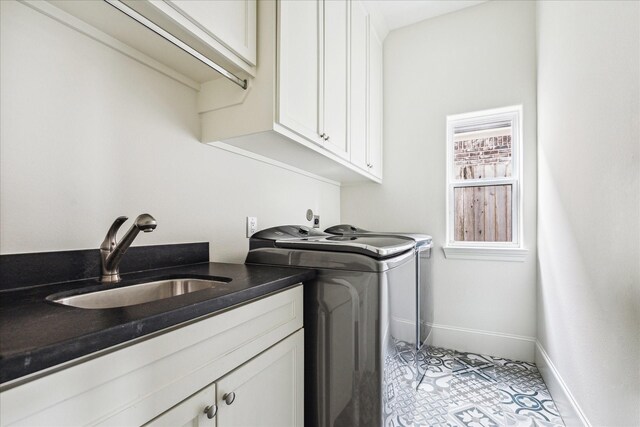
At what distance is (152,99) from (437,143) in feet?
7.35

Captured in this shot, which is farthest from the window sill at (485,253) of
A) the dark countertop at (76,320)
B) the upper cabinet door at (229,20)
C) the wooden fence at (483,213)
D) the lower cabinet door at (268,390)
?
the upper cabinet door at (229,20)

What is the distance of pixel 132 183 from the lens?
1201mm

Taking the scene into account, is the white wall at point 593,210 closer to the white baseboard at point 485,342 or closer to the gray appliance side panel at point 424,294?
the white baseboard at point 485,342

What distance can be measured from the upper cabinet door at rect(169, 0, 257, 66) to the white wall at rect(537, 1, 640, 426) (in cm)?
137

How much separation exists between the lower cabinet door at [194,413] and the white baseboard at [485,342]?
2.30 m

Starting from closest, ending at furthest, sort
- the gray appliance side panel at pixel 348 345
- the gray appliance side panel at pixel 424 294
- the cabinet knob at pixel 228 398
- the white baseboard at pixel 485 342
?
the cabinet knob at pixel 228 398
the gray appliance side panel at pixel 348 345
the gray appliance side panel at pixel 424 294
the white baseboard at pixel 485 342

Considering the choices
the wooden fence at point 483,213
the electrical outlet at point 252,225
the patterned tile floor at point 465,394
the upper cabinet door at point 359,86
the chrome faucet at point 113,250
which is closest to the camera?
the chrome faucet at point 113,250

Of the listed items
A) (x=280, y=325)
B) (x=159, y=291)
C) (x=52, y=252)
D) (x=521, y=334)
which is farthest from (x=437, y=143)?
(x=52, y=252)

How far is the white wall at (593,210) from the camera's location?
1036mm

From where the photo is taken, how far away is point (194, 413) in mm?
739

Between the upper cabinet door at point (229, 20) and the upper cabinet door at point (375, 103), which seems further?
the upper cabinet door at point (375, 103)

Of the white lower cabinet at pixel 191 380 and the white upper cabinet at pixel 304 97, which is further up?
the white upper cabinet at pixel 304 97

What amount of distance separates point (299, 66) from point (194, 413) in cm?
145

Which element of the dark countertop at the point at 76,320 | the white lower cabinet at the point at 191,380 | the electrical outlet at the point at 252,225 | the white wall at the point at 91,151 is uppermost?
the white wall at the point at 91,151
